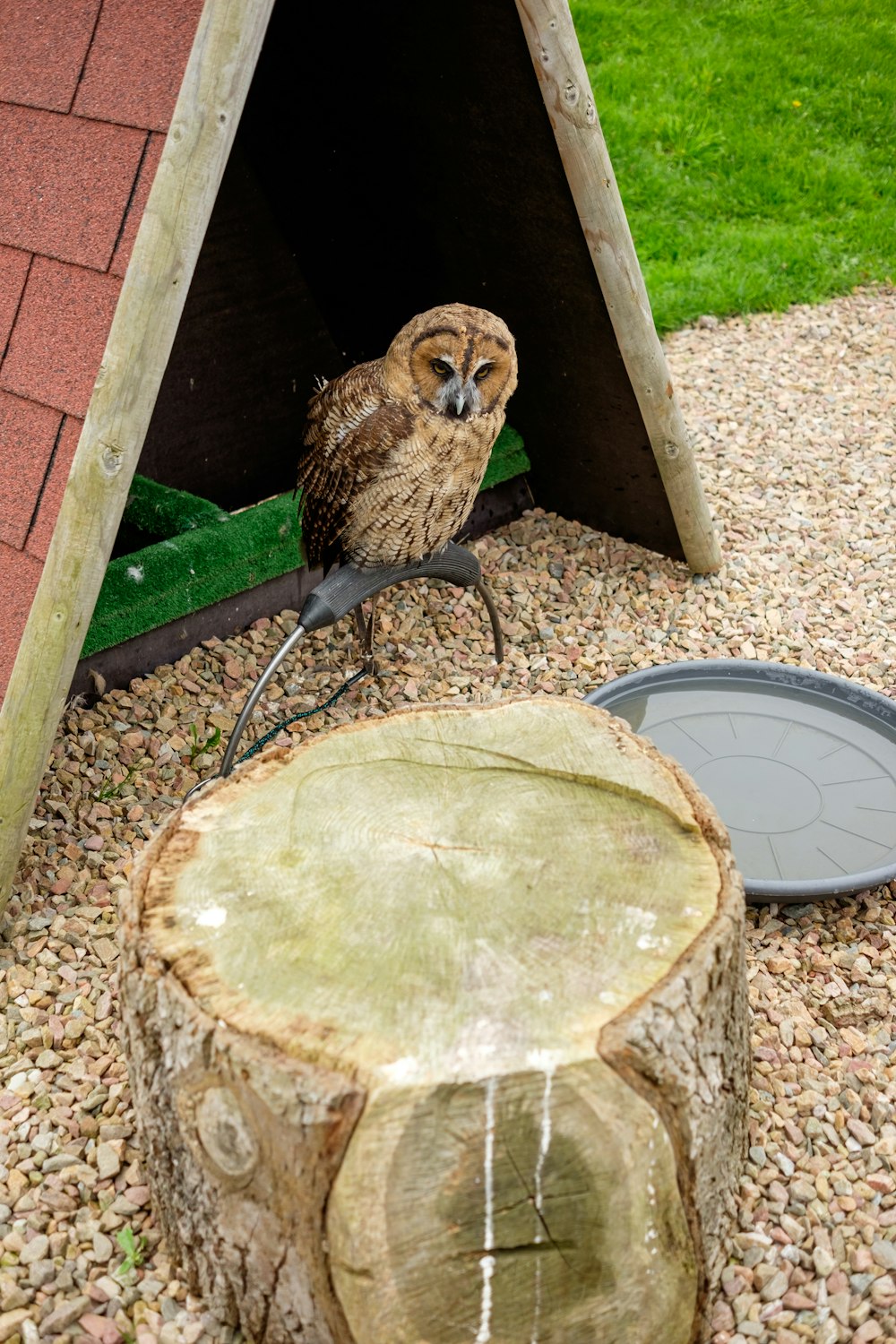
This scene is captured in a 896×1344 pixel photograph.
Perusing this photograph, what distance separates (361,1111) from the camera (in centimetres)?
135

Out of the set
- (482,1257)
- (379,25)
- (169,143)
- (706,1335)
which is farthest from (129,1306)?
(379,25)

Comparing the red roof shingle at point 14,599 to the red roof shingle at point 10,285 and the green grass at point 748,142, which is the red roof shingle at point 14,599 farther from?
the green grass at point 748,142

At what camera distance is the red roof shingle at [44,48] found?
7.79 ft

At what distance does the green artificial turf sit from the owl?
397 mm

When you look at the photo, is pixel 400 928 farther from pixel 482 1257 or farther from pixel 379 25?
pixel 379 25

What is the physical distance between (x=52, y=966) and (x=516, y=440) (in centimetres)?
221

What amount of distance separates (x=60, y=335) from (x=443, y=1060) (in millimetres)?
1598

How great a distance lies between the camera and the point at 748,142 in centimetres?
659

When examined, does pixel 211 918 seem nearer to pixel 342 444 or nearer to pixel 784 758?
pixel 342 444

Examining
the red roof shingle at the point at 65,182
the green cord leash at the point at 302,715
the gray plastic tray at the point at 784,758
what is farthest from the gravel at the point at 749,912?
the red roof shingle at the point at 65,182

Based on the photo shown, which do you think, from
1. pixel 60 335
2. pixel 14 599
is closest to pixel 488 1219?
pixel 14 599

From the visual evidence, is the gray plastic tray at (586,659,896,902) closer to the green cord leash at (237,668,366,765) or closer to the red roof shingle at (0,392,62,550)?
the green cord leash at (237,668,366,765)

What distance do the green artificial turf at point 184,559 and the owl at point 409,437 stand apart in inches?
15.6

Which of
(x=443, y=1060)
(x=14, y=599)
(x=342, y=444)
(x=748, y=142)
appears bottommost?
(x=14, y=599)
